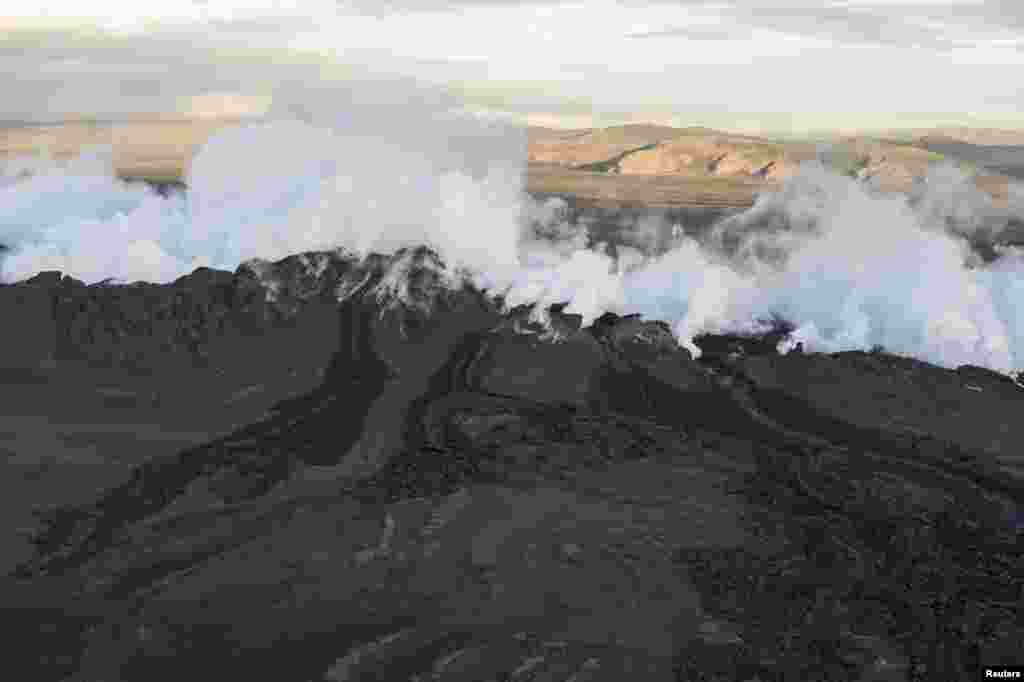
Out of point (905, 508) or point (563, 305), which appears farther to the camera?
point (563, 305)

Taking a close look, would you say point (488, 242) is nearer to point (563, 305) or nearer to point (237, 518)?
point (563, 305)

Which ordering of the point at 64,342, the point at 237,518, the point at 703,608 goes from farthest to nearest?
1. the point at 64,342
2. the point at 237,518
3. the point at 703,608

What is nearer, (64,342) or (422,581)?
(422,581)

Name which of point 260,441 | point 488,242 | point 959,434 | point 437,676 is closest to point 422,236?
point 488,242

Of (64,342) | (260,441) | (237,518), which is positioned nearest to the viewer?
(237,518)

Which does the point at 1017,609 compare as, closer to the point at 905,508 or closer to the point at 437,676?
the point at 905,508

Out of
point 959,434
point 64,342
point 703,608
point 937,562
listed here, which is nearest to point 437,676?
point 703,608
